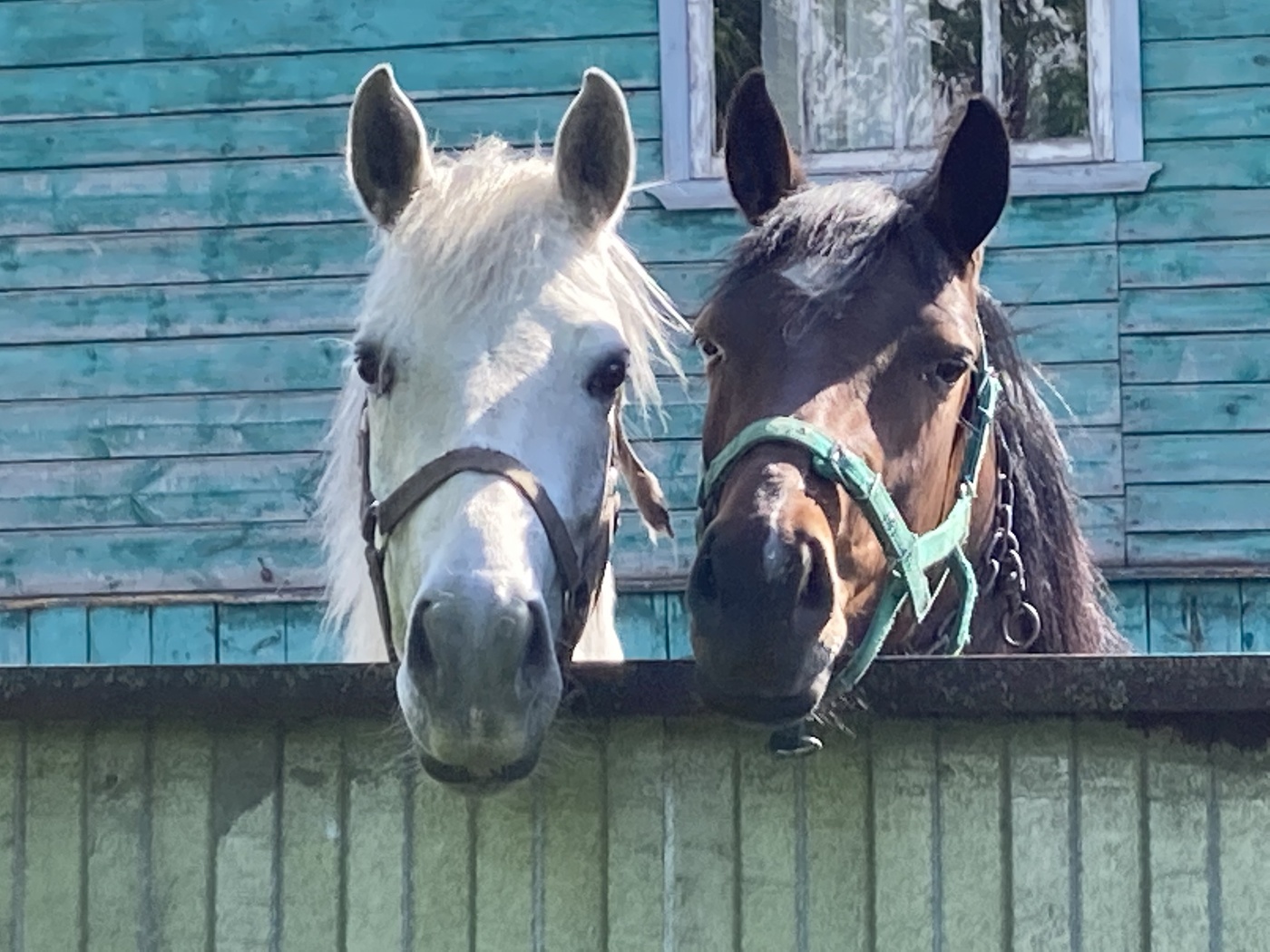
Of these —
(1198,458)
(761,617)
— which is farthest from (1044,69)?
(761,617)

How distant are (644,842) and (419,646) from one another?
15.1 inches

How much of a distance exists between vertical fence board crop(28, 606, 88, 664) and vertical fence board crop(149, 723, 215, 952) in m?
4.19

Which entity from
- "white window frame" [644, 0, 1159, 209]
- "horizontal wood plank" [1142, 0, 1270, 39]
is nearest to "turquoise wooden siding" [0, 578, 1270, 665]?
"white window frame" [644, 0, 1159, 209]

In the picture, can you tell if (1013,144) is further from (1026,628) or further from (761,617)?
(761,617)

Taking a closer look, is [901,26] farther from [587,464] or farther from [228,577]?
[587,464]

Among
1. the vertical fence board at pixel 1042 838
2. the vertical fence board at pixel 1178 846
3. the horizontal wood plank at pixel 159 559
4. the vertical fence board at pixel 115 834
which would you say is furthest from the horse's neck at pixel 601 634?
the horizontal wood plank at pixel 159 559

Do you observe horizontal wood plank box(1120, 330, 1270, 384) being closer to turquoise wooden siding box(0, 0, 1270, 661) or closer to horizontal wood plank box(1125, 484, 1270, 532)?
turquoise wooden siding box(0, 0, 1270, 661)

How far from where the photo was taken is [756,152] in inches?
125

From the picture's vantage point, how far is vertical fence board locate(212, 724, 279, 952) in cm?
223

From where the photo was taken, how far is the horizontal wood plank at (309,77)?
19.7 feet

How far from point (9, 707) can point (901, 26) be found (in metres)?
4.58

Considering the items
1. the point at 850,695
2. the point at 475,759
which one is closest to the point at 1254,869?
the point at 850,695

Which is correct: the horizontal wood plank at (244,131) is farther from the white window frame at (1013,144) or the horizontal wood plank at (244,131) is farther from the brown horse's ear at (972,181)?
the brown horse's ear at (972,181)

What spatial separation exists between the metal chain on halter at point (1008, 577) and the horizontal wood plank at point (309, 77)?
330 cm
